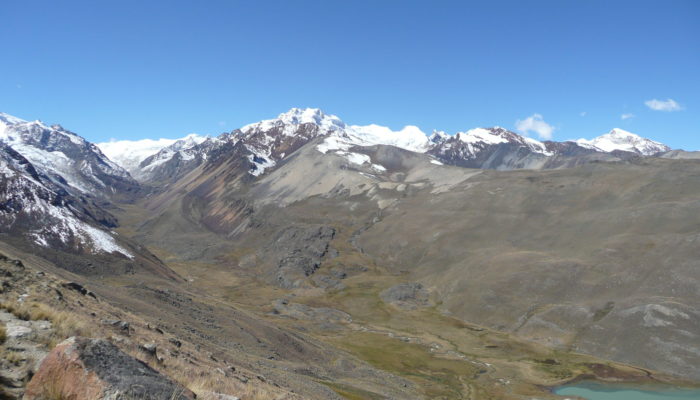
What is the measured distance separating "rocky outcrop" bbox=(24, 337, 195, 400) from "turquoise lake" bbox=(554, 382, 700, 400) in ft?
317

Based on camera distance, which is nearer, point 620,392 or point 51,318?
point 51,318

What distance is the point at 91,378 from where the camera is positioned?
11.2m

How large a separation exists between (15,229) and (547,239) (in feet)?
604

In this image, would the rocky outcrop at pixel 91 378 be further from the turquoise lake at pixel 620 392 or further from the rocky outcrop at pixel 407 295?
the rocky outcrop at pixel 407 295

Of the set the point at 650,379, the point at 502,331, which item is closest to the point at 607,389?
the point at 650,379

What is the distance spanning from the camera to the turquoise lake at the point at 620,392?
292ft

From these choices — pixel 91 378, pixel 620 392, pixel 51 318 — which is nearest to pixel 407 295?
pixel 620 392

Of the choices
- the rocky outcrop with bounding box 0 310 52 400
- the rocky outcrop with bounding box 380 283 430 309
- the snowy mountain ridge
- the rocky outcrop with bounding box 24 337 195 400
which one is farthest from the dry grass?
the rocky outcrop with bounding box 380 283 430 309

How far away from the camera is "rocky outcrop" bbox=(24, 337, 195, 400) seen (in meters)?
11.2

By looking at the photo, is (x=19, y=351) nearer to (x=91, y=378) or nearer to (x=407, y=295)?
(x=91, y=378)

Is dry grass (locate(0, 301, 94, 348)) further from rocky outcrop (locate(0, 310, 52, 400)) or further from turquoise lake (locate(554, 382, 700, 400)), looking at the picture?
turquoise lake (locate(554, 382, 700, 400))

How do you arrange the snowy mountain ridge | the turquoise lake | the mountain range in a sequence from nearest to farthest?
the mountain range < the turquoise lake < the snowy mountain ridge

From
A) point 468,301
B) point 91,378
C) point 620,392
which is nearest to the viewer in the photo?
Result: point 91,378

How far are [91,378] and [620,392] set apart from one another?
106 meters
